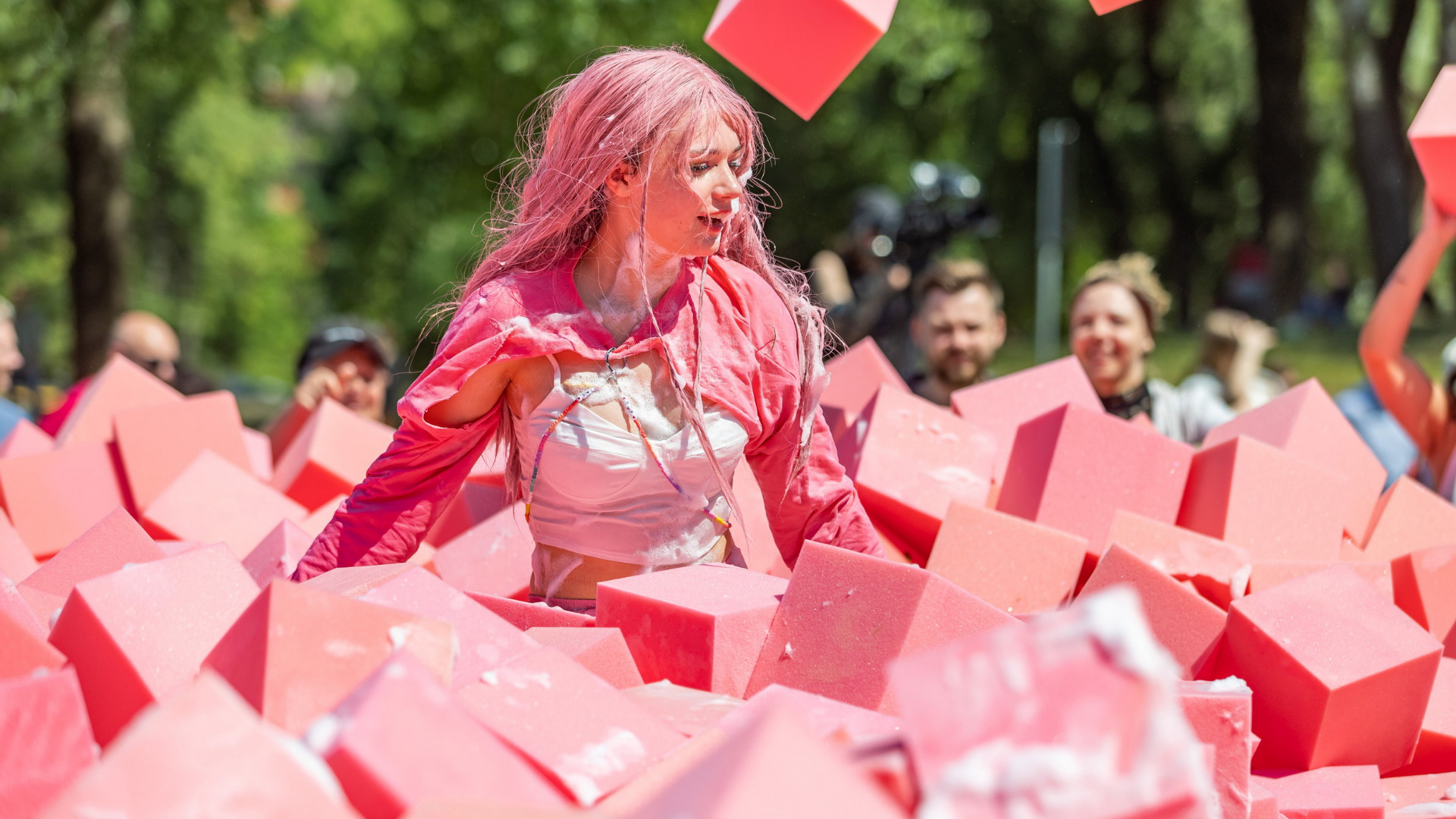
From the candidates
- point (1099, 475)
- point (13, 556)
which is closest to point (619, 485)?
point (1099, 475)

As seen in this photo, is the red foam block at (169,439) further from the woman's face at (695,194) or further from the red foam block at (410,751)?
the red foam block at (410,751)

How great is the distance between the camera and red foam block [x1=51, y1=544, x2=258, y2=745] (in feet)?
4.88

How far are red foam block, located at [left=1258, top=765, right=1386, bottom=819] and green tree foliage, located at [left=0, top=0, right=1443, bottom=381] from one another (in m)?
6.23

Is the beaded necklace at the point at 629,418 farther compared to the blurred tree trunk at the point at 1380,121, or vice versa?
the blurred tree trunk at the point at 1380,121

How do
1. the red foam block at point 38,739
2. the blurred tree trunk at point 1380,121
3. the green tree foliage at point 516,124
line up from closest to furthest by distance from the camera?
the red foam block at point 38,739 → the green tree foliage at point 516,124 → the blurred tree trunk at point 1380,121

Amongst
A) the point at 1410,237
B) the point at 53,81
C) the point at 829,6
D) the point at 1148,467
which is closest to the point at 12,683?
the point at 829,6

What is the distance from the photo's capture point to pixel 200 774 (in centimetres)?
100

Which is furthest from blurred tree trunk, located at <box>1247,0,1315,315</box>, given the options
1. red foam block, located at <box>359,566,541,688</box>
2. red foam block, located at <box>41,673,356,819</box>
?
red foam block, located at <box>41,673,356,819</box>

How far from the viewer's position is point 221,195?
1984 centimetres

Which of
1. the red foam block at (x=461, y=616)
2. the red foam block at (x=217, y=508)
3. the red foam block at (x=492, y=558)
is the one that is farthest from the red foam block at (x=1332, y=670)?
the red foam block at (x=217, y=508)

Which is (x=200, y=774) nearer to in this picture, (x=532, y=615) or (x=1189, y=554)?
(x=532, y=615)

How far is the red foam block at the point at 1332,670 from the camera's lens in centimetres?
179

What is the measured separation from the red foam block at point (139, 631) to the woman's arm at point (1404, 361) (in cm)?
272

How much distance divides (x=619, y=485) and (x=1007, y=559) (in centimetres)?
73
